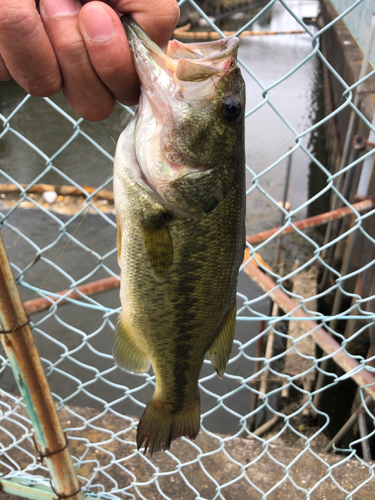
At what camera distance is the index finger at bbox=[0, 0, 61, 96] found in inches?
26.3

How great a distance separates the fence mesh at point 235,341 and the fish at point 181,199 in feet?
0.44

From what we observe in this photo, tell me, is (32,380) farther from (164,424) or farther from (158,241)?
(158,241)

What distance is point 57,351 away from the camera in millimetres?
4652

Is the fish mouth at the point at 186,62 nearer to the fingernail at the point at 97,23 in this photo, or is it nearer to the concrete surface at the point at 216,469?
the fingernail at the point at 97,23

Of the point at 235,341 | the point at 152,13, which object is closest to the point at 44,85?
the point at 152,13

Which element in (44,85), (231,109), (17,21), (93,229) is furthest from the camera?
(93,229)

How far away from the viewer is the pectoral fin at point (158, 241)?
0.94 metres

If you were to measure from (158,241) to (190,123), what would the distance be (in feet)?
0.94

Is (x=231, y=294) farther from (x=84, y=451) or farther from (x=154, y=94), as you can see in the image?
(x=84, y=451)

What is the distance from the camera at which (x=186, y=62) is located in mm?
821

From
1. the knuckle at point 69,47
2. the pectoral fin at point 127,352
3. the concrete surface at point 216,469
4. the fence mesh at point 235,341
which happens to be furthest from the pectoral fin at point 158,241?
the concrete surface at point 216,469

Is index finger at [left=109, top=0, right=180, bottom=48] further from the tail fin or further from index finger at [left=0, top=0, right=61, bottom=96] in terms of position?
the tail fin

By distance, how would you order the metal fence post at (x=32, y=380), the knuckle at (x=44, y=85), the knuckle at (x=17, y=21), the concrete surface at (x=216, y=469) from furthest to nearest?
the concrete surface at (x=216, y=469), the metal fence post at (x=32, y=380), the knuckle at (x=44, y=85), the knuckle at (x=17, y=21)

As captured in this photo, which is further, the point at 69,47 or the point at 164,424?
the point at 164,424
